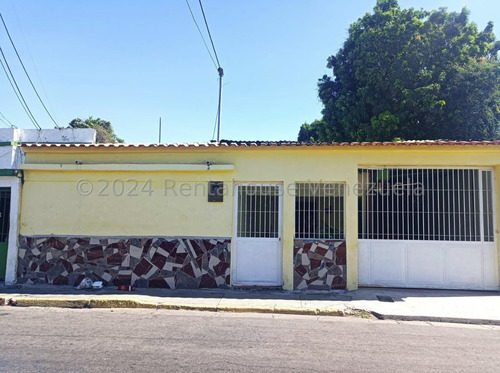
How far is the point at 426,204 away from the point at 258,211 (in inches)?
142

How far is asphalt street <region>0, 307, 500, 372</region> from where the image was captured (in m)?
3.63

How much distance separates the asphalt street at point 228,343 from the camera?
3.63 meters

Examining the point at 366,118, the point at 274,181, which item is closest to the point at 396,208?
the point at 274,181

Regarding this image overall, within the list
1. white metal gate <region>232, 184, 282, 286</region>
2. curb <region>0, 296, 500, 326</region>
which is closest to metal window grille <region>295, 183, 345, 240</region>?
white metal gate <region>232, 184, 282, 286</region>

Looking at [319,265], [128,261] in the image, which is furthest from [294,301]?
[128,261]

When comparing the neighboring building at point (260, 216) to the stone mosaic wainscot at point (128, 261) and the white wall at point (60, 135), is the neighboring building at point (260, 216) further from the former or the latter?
the white wall at point (60, 135)

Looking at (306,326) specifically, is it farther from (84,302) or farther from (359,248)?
(84,302)

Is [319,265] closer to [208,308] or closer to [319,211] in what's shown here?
[319,211]

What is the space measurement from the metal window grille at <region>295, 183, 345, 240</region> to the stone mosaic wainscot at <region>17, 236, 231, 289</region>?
1649 millimetres

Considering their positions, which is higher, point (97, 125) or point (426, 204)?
point (97, 125)

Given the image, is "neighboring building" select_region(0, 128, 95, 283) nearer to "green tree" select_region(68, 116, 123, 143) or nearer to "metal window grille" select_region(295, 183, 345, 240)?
"metal window grille" select_region(295, 183, 345, 240)

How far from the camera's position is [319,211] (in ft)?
23.9

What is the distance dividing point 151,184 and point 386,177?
5.07m

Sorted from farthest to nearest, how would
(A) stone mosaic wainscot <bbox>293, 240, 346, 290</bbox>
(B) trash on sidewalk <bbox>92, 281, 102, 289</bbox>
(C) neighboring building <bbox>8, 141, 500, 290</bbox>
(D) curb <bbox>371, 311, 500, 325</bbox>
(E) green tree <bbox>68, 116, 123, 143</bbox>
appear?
(E) green tree <bbox>68, 116, 123, 143</bbox>
(C) neighboring building <bbox>8, 141, 500, 290</bbox>
(A) stone mosaic wainscot <bbox>293, 240, 346, 290</bbox>
(B) trash on sidewalk <bbox>92, 281, 102, 289</bbox>
(D) curb <bbox>371, 311, 500, 325</bbox>
